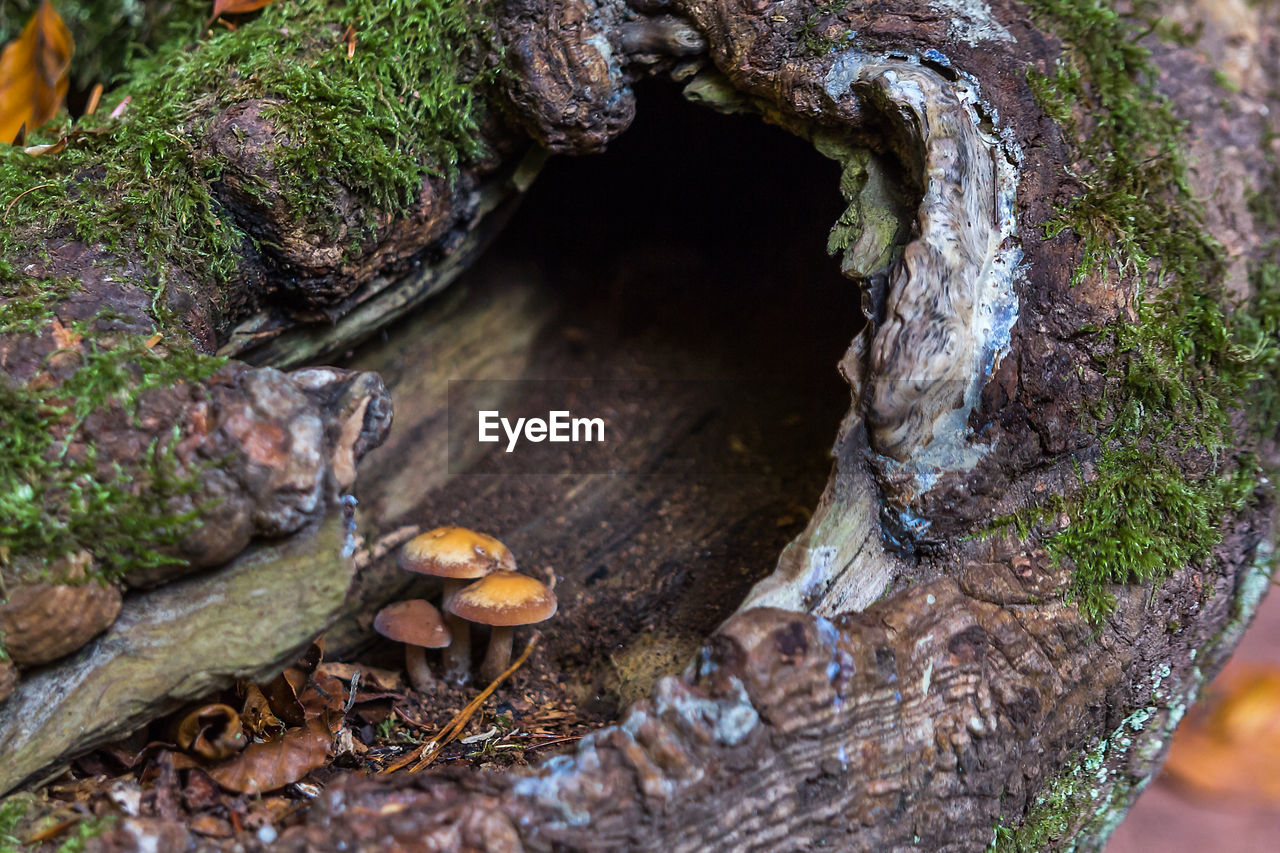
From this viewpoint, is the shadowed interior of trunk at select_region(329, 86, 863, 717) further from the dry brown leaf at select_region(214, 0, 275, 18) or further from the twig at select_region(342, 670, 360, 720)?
the dry brown leaf at select_region(214, 0, 275, 18)

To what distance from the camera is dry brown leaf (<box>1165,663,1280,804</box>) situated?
3623 millimetres

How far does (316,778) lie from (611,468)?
1.72m

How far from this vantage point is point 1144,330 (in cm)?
242

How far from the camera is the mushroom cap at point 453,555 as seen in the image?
8.35 ft

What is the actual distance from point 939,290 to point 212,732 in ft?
6.51

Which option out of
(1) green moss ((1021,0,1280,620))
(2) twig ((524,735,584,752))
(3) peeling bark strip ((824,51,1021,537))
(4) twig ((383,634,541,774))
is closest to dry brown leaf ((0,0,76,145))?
(4) twig ((383,634,541,774))

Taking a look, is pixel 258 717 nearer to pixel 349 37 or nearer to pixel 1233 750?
pixel 349 37

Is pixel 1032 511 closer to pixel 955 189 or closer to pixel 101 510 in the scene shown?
pixel 955 189

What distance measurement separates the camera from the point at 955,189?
2197 millimetres

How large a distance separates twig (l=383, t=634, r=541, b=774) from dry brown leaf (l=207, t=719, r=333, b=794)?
0.24m

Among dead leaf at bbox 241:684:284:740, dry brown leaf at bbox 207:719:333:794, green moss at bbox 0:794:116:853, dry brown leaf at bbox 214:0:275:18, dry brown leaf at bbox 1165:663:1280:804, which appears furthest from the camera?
dry brown leaf at bbox 1165:663:1280:804

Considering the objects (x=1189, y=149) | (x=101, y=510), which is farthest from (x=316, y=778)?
(x=1189, y=149)

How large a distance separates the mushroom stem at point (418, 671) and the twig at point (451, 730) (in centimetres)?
16

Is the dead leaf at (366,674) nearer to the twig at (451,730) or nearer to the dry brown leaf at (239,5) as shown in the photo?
the twig at (451,730)
